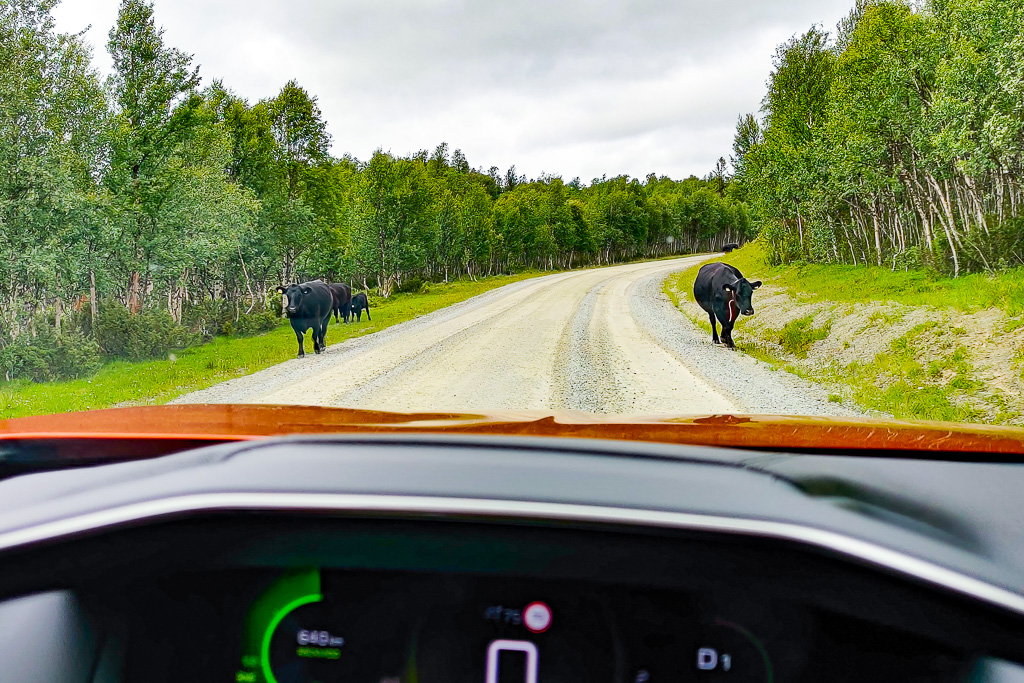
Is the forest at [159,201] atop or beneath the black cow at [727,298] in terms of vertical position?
atop

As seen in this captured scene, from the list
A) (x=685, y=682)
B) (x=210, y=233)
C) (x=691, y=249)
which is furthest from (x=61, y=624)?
(x=691, y=249)

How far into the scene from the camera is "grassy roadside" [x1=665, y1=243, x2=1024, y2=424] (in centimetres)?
694

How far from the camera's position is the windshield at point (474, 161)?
6.05 m

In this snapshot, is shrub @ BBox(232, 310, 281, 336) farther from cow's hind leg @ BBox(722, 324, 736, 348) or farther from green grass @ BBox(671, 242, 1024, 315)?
green grass @ BBox(671, 242, 1024, 315)

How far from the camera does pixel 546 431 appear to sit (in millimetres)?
1418

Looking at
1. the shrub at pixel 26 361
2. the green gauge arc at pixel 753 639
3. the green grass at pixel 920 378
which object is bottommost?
the green grass at pixel 920 378

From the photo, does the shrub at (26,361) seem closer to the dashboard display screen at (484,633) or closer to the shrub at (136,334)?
the shrub at (136,334)

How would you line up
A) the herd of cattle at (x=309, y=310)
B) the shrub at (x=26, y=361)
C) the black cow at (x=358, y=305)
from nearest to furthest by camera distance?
the shrub at (x=26, y=361) < the herd of cattle at (x=309, y=310) < the black cow at (x=358, y=305)

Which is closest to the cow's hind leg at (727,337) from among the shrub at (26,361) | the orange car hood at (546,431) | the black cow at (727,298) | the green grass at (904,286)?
the black cow at (727,298)

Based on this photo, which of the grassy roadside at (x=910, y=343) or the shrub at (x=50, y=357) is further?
the shrub at (x=50, y=357)

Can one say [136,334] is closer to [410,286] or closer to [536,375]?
[536,375]

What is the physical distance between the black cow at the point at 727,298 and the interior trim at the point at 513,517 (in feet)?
35.3

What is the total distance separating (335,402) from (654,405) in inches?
131

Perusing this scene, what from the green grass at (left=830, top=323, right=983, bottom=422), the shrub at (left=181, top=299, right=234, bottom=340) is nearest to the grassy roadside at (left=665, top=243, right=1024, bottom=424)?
the green grass at (left=830, top=323, right=983, bottom=422)
